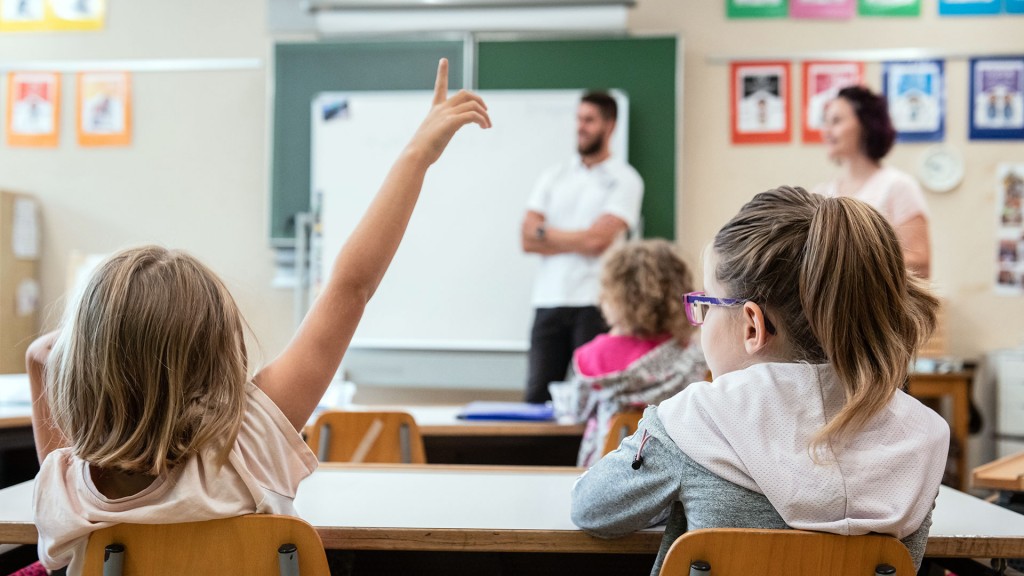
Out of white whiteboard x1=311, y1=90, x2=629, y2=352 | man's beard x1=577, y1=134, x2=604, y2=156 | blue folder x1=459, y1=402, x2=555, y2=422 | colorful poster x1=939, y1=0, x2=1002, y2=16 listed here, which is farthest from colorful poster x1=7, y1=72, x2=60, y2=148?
colorful poster x1=939, y1=0, x2=1002, y2=16

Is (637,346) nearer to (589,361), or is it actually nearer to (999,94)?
(589,361)

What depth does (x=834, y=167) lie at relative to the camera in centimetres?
441

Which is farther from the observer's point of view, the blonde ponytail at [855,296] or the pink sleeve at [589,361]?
the pink sleeve at [589,361]

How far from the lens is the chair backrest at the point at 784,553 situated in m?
0.98

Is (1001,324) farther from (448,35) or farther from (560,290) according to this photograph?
(448,35)

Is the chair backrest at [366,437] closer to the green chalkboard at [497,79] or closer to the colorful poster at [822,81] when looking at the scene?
the green chalkboard at [497,79]

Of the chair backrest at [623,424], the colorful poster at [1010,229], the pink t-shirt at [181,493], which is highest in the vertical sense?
the colorful poster at [1010,229]

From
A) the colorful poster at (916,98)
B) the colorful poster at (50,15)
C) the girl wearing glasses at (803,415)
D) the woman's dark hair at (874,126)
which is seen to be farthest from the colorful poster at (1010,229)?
the colorful poster at (50,15)

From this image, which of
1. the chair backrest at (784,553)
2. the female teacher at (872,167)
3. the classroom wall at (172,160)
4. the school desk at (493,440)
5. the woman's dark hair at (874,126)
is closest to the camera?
the chair backrest at (784,553)

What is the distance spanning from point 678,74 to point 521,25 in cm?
77

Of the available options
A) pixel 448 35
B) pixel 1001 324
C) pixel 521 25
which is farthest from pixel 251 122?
pixel 1001 324

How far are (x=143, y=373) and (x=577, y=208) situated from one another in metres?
2.89

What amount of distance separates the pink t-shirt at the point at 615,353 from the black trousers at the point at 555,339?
1365 millimetres

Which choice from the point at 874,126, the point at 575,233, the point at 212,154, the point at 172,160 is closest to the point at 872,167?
the point at 874,126
